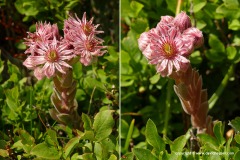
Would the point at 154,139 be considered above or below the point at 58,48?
below

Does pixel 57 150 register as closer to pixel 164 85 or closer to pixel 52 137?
pixel 52 137

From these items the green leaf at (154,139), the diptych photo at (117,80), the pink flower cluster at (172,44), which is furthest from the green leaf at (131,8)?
the green leaf at (154,139)

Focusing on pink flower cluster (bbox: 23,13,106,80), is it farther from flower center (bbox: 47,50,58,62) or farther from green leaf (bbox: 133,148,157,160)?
green leaf (bbox: 133,148,157,160)

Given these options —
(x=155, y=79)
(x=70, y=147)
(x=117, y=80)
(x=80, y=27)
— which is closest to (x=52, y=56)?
(x=80, y=27)

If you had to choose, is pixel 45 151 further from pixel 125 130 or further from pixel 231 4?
pixel 231 4

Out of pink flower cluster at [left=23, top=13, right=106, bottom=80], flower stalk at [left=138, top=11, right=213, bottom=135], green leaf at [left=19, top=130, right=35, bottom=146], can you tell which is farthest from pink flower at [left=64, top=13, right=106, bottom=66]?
green leaf at [left=19, top=130, right=35, bottom=146]
